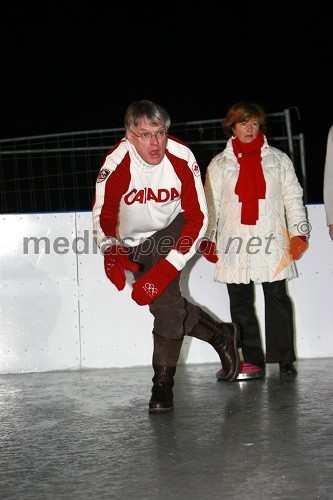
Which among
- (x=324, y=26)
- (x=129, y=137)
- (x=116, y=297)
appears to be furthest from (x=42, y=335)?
(x=324, y=26)

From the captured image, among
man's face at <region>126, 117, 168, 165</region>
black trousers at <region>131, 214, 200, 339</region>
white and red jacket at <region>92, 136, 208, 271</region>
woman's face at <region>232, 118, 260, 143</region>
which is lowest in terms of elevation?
black trousers at <region>131, 214, 200, 339</region>

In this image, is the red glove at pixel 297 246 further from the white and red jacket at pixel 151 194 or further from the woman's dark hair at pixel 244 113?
the white and red jacket at pixel 151 194

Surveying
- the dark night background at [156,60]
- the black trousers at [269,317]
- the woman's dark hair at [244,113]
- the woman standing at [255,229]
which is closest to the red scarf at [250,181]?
the woman standing at [255,229]

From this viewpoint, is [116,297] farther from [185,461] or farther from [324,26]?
[324,26]

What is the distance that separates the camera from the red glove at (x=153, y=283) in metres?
3.52

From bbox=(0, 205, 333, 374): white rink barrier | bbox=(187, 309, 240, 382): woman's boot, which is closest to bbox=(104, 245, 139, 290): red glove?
bbox=(187, 309, 240, 382): woman's boot

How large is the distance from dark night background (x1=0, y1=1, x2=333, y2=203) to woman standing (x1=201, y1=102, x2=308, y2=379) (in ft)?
21.0

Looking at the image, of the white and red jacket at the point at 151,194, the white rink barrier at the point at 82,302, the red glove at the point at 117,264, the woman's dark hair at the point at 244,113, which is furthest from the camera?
the white rink barrier at the point at 82,302

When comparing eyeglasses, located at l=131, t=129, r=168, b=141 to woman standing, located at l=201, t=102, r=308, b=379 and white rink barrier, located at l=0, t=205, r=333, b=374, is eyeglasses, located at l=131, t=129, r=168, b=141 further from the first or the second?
white rink barrier, located at l=0, t=205, r=333, b=374

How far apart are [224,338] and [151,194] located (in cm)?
90

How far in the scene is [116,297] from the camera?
16.6 ft

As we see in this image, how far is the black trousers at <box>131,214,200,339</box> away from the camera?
365cm

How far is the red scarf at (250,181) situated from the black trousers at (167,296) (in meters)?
0.73

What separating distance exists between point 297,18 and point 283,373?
7.91 metres
